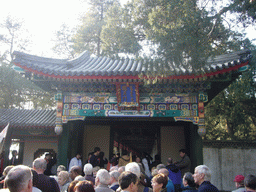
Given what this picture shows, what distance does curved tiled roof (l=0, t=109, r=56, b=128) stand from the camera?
10.6m

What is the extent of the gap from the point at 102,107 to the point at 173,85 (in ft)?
8.04

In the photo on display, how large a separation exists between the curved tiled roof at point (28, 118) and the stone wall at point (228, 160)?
6576 mm

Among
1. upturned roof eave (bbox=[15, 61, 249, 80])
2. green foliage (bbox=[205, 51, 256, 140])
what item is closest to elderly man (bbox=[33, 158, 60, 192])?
upturned roof eave (bbox=[15, 61, 249, 80])

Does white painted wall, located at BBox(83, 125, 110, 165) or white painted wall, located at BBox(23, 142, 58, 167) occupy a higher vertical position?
white painted wall, located at BBox(83, 125, 110, 165)

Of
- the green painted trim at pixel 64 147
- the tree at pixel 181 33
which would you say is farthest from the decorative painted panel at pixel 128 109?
the tree at pixel 181 33

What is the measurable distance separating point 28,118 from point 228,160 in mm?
8628

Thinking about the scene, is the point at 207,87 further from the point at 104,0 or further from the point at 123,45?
the point at 104,0

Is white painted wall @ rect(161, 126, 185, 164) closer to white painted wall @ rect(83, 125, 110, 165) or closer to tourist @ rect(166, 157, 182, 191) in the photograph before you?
white painted wall @ rect(83, 125, 110, 165)

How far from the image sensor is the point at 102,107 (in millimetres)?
8422

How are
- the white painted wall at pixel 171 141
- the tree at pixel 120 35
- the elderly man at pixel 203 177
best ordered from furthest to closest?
the tree at pixel 120 35, the white painted wall at pixel 171 141, the elderly man at pixel 203 177

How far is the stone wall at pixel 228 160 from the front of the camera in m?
9.39

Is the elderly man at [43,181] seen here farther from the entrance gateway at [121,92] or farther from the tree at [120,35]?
the tree at [120,35]

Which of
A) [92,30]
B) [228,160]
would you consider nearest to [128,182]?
[228,160]

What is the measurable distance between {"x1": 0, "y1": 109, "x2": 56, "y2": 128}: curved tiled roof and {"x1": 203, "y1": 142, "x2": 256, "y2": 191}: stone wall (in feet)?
21.6
